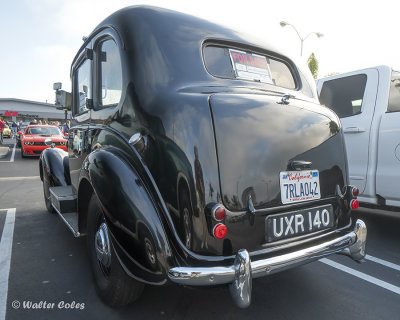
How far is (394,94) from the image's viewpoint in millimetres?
3785

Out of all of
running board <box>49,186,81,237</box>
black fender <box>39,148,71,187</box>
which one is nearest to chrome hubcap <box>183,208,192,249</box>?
running board <box>49,186,81,237</box>

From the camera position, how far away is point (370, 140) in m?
3.73

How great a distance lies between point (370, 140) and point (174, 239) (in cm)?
300

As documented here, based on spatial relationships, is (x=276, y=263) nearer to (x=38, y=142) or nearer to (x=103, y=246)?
(x=103, y=246)

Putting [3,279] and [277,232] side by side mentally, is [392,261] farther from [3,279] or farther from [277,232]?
[3,279]

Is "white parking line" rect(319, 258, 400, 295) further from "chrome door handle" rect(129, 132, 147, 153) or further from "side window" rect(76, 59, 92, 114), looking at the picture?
"side window" rect(76, 59, 92, 114)

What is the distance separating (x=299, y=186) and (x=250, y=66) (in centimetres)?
112

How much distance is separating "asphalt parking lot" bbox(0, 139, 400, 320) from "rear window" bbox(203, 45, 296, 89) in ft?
5.38

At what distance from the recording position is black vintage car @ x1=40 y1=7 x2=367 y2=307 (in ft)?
5.94

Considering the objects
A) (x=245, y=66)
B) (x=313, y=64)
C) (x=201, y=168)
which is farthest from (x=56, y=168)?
(x=313, y=64)

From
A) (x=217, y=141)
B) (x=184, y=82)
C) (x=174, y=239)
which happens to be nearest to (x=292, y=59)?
(x=184, y=82)

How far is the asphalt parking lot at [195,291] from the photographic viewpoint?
224cm

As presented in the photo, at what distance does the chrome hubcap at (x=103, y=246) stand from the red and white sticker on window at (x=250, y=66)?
5.21ft

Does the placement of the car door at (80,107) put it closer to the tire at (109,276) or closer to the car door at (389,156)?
the tire at (109,276)
